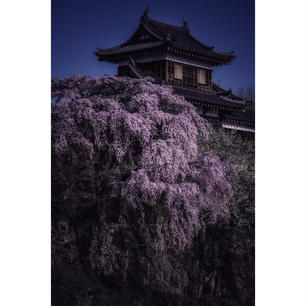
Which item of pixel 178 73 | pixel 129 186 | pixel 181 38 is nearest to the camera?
pixel 129 186

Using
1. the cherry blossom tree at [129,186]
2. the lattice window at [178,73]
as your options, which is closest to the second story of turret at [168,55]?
the lattice window at [178,73]

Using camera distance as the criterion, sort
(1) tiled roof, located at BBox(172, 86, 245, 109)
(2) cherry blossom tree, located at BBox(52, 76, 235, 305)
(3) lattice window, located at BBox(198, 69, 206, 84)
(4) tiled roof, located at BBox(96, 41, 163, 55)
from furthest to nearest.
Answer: (3) lattice window, located at BBox(198, 69, 206, 84), (1) tiled roof, located at BBox(172, 86, 245, 109), (4) tiled roof, located at BBox(96, 41, 163, 55), (2) cherry blossom tree, located at BBox(52, 76, 235, 305)

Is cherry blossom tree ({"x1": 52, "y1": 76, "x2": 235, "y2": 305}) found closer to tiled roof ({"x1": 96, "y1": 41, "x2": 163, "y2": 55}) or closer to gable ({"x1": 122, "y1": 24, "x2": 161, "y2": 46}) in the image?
tiled roof ({"x1": 96, "y1": 41, "x2": 163, "y2": 55})

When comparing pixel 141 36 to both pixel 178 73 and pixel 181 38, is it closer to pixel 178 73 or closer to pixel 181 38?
pixel 181 38

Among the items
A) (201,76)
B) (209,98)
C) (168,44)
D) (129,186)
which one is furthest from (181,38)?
(129,186)

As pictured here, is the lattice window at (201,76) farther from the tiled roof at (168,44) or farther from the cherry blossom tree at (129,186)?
the cherry blossom tree at (129,186)

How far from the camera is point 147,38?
14.4 ft

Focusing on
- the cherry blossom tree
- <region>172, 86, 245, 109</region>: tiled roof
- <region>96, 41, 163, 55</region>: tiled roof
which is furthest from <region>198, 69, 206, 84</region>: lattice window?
the cherry blossom tree

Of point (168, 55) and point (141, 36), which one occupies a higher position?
point (141, 36)
